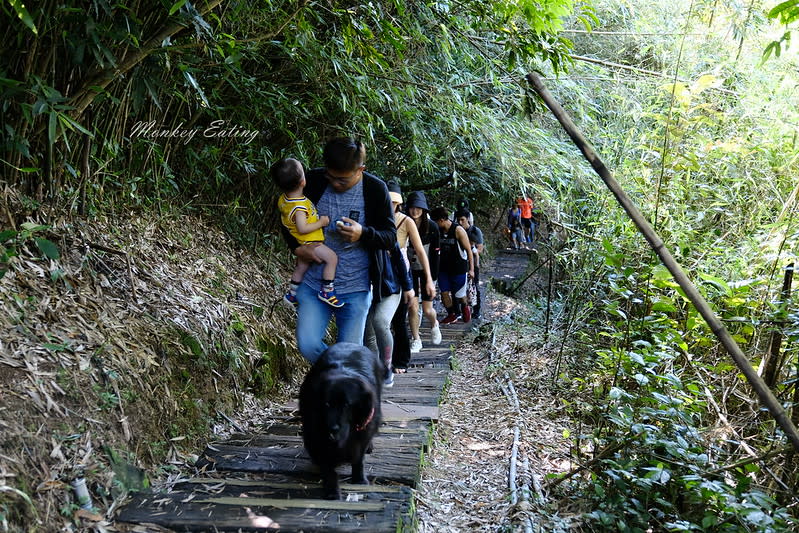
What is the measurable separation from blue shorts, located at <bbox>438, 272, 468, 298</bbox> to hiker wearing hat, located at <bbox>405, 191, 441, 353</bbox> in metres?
0.14

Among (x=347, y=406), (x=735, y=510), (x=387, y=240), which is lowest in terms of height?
(x=735, y=510)

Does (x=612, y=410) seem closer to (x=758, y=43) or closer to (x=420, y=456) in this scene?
(x=420, y=456)

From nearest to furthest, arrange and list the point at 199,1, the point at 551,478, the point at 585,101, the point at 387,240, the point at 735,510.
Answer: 1. the point at 735,510
2. the point at 199,1
3. the point at 387,240
4. the point at 551,478
5. the point at 585,101

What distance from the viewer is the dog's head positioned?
2709mm

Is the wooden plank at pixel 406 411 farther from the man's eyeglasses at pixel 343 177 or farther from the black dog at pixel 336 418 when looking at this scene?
the man's eyeglasses at pixel 343 177

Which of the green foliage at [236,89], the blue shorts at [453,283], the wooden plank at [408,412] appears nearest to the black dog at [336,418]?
the wooden plank at [408,412]

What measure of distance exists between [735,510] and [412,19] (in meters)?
4.26

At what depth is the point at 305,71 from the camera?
4.76 metres

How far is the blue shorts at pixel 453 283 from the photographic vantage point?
7977 mm

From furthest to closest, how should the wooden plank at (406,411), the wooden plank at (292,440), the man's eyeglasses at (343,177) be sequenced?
the wooden plank at (406,411) < the wooden plank at (292,440) < the man's eyeglasses at (343,177)

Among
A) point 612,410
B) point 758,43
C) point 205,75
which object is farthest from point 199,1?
point 758,43

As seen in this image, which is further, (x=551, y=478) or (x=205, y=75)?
(x=205, y=75)

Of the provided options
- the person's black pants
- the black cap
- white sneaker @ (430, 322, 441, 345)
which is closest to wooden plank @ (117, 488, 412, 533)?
the person's black pants

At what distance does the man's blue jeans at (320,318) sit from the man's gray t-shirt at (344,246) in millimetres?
55
